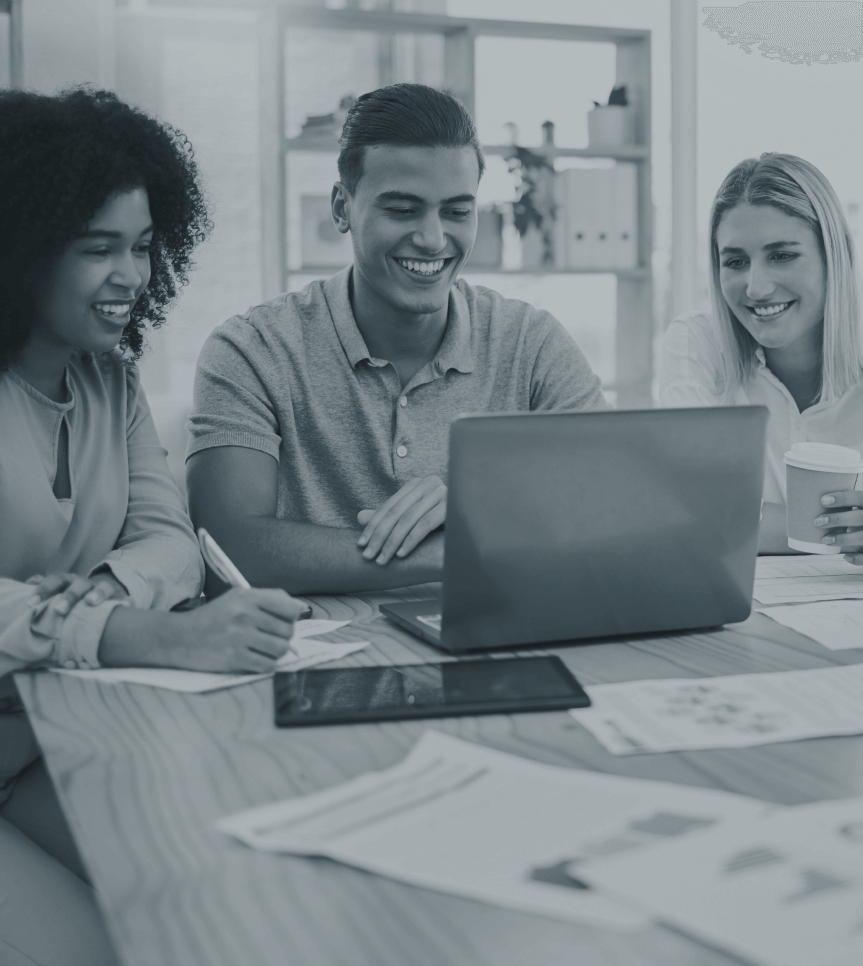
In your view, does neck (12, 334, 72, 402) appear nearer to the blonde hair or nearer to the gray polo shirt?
the gray polo shirt

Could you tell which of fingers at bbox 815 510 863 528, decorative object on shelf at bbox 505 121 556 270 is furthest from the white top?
decorative object on shelf at bbox 505 121 556 270

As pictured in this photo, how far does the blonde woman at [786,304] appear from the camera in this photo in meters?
2.17

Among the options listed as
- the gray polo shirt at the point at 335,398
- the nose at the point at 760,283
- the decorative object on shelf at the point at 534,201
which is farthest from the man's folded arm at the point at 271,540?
the decorative object on shelf at the point at 534,201

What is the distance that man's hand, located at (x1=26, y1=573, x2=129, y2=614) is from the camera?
3.70 feet

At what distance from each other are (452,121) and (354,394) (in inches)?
19.5

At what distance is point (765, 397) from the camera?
7.39ft

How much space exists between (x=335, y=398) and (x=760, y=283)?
3.00 feet

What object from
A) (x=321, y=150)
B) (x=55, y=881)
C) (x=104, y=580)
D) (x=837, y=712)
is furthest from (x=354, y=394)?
(x=321, y=150)


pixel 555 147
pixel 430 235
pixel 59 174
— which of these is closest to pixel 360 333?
pixel 430 235

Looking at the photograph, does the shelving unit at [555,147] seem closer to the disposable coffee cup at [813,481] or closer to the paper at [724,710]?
the disposable coffee cup at [813,481]

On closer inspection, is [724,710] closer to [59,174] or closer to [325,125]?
[59,174]

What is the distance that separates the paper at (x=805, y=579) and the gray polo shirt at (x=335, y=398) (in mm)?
480

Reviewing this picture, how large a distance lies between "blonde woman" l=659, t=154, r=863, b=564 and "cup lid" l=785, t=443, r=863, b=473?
0.69m

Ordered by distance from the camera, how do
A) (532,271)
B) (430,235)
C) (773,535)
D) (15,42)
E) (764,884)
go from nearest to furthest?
1. (764,884)
2. (773,535)
3. (430,235)
4. (15,42)
5. (532,271)
